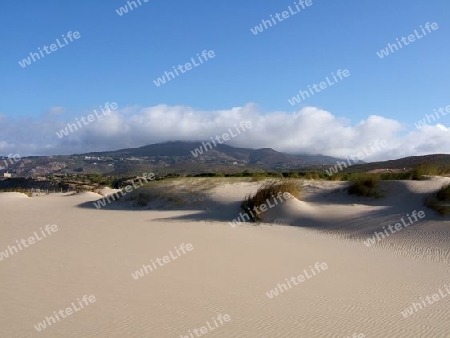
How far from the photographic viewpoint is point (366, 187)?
717 inches

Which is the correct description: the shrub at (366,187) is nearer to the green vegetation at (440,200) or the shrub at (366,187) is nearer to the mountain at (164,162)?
the green vegetation at (440,200)

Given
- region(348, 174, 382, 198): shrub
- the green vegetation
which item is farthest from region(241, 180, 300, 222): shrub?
the green vegetation

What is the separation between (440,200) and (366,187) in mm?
3429

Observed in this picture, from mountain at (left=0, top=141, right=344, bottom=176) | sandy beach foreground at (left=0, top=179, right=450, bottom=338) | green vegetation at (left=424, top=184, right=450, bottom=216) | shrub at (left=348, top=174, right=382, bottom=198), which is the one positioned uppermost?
mountain at (left=0, top=141, right=344, bottom=176)

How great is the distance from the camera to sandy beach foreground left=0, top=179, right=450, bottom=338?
16.5 ft

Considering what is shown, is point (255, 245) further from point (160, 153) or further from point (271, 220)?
point (160, 153)

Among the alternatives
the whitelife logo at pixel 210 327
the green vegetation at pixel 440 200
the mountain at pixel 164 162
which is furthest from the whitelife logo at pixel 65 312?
the mountain at pixel 164 162

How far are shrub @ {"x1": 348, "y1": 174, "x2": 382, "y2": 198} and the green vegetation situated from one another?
257 cm

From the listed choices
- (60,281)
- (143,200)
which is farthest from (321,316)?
(143,200)

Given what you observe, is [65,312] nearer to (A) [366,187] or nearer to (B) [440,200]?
(B) [440,200]

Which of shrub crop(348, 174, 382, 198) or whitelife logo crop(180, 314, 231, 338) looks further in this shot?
shrub crop(348, 174, 382, 198)

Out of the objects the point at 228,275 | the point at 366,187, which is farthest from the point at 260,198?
the point at 228,275

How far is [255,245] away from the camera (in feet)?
35.5

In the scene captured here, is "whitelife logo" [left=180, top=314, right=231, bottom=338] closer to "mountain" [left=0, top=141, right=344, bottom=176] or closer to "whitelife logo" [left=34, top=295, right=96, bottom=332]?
"whitelife logo" [left=34, top=295, right=96, bottom=332]
